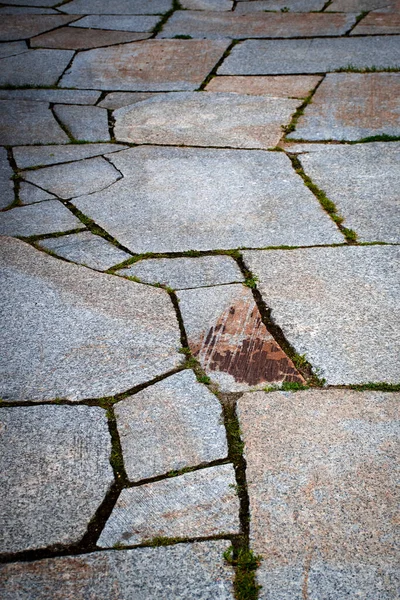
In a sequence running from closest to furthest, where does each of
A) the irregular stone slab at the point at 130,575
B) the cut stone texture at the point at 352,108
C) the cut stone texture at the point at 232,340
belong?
the irregular stone slab at the point at 130,575 → the cut stone texture at the point at 232,340 → the cut stone texture at the point at 352,108

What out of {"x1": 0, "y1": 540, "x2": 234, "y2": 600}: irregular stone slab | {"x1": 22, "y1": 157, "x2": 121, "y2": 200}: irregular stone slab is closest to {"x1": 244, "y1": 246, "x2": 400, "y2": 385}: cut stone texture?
{"x1": 0, "y1": 540, "x2": 234, "y2": 600}: irregular stone slab

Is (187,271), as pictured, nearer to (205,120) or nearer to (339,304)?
(339,304)

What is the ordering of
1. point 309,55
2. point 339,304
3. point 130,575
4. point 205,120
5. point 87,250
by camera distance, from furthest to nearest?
1. point 309,55
2. point 205,120
3. point 87,250
4. point 339,304
5. point 130,575

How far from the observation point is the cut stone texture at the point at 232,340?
1.82 meters

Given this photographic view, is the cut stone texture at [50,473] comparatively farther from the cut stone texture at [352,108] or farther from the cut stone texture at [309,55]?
the cut stone texture at [309,55]

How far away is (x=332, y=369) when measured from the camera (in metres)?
1.82

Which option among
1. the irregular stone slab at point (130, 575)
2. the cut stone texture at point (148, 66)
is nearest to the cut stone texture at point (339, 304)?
the irregular stone slab at point (130, 575)

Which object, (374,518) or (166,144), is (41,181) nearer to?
(166,144)

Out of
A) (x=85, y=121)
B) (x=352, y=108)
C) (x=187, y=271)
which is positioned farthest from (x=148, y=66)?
(x=187, y=271)

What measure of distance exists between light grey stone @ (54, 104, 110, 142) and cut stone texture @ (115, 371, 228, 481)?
2022mm

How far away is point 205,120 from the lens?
3568mm

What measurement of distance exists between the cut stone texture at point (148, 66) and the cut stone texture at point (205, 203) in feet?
3.51

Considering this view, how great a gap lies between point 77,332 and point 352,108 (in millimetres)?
2316

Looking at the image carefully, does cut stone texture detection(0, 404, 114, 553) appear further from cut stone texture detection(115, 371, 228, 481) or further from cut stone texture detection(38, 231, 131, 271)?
cut stone texture detection(38, 231, 131, 271)
